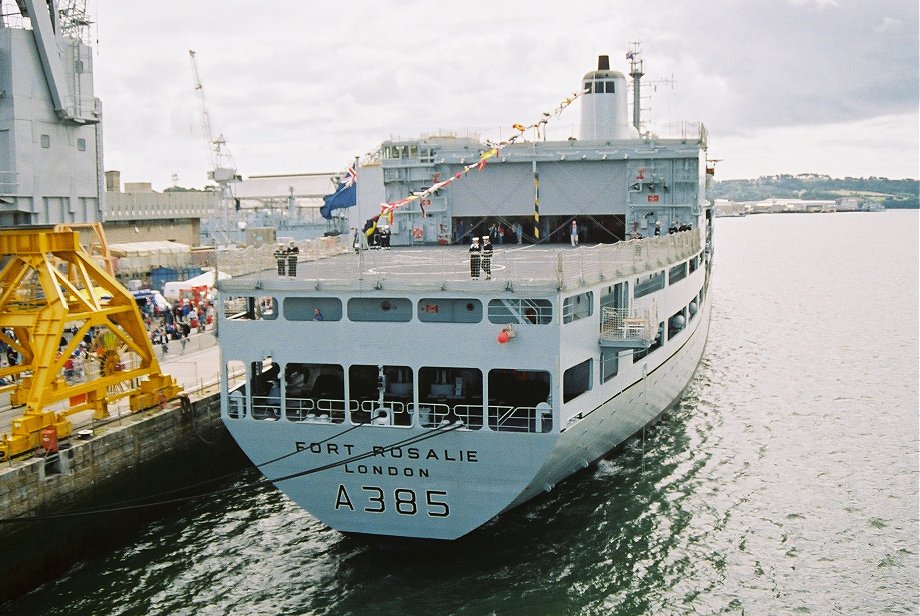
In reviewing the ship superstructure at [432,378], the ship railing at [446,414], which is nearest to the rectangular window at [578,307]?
the ship superstructure at [432,378]

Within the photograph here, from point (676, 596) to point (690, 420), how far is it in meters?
12.0

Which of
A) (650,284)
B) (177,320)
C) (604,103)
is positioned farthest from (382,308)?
(604,103)

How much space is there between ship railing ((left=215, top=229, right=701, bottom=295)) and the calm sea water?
17.8ft

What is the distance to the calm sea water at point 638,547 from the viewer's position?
15.9 meters

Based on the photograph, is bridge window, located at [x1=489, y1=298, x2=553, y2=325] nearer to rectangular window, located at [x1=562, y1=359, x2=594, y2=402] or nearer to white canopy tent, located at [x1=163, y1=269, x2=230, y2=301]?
rectangular window, located at [x1=562, y1=359, x2=594, y2=402]

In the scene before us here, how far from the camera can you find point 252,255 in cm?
1825

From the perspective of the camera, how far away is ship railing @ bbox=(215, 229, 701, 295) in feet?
52.9

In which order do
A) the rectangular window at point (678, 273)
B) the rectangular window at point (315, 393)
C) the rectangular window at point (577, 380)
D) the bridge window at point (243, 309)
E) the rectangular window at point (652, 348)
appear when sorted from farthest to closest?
→ the rectangular window at point (678, 273) < the rectangular window at point (652, 348) < the bridge window at point (243, 309) < the rectangular window at point (577, 380) < the rectangular window at point (315, 393)

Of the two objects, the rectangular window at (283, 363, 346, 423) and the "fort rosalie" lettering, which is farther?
the rectangular window at (283, 363, 346, 423)

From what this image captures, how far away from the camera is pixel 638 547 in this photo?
59.3 feet

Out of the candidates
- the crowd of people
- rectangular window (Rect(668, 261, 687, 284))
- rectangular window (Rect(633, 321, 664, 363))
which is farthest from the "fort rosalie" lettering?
the crowd of people

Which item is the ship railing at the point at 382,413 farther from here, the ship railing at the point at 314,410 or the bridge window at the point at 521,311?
the bridge window at the point at 521,311

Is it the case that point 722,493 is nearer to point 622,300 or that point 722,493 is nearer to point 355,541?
point 622,300

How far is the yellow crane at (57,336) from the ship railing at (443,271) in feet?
16.8
